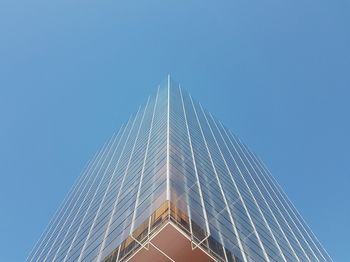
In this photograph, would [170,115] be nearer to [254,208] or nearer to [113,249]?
[254,208]

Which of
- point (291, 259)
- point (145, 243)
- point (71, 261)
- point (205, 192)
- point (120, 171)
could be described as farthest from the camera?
point (120, 171)

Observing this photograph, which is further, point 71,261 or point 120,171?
point 120,171

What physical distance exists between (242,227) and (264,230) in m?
5.53

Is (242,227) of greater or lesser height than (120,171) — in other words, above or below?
below

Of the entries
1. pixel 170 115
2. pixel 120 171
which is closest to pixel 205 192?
pixel 120 171

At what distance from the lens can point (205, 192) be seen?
Answer: 88.6 ft

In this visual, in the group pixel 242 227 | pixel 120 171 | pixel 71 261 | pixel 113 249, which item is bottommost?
pixel 71 261

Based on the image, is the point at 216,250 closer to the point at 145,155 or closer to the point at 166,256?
the point at 166,256

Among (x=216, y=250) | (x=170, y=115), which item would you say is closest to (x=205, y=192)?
(x=216, y=250)

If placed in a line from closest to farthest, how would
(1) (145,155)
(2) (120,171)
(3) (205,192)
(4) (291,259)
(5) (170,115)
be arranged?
(3) (205,192)
(4) (291,259)
(1) (145,155)
(2) (120,171)
(5) (170,115)

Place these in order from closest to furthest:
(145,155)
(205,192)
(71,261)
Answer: (205,192), (71,261), (145,155)

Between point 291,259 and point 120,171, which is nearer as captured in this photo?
point 291,259

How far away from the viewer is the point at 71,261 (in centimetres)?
2881

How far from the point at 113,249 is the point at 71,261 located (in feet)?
24.8
